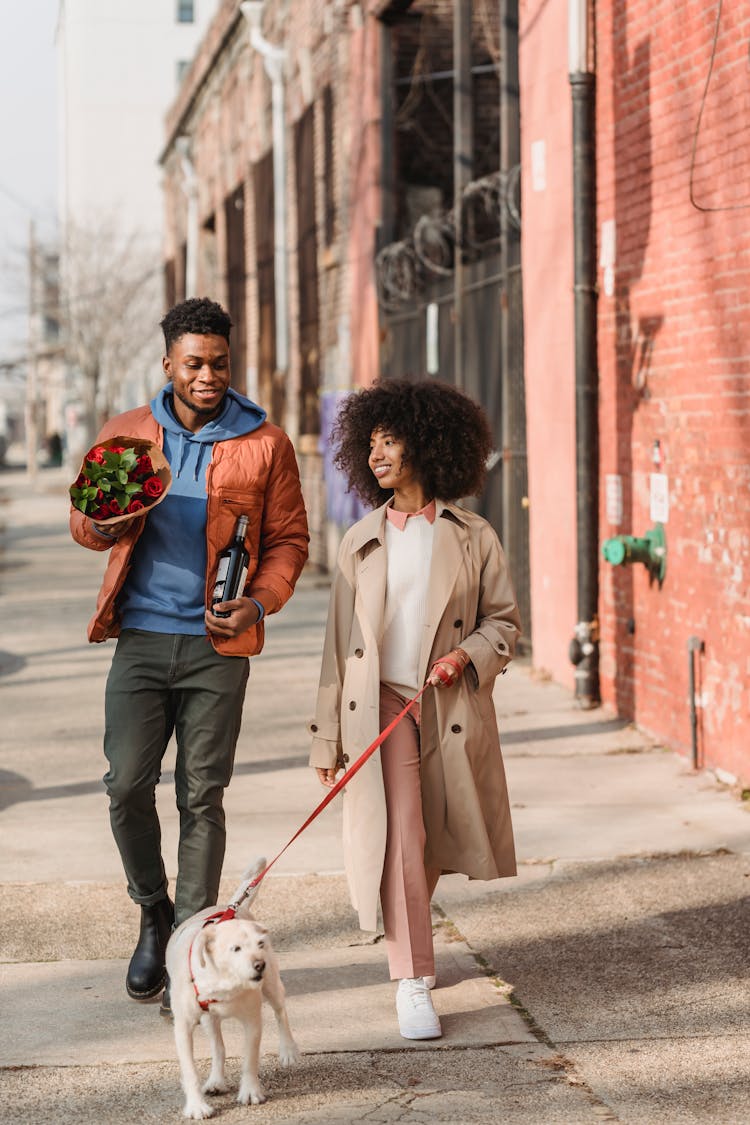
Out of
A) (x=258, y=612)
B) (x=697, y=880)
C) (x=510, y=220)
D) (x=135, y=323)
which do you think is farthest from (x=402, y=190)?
(x=135, y=323)

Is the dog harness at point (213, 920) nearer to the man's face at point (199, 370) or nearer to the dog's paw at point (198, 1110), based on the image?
the dog's paw at point (198, 1110)

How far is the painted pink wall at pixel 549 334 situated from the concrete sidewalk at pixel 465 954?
1.48 meters

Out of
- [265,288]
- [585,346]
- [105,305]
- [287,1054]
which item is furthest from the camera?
[105,305]

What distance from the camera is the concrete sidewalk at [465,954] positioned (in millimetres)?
4660

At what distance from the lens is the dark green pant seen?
17.2 feet

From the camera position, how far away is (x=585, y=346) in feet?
34.2

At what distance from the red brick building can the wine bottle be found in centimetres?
367

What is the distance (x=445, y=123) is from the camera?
18.6m

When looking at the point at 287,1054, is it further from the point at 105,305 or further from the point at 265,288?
the point at 105,305

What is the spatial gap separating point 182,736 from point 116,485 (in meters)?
0.83

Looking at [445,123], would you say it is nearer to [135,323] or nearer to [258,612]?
[258,612]

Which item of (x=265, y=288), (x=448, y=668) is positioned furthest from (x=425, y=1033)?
(x=265, y=288)

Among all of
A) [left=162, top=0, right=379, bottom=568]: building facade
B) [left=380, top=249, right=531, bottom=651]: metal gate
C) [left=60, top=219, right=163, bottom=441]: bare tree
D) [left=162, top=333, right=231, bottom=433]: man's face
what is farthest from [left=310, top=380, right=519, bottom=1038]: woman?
[left=60, top=219, right=163, bottom=441]: bare tree

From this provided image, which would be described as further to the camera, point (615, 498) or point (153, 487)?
point (615, 498)
